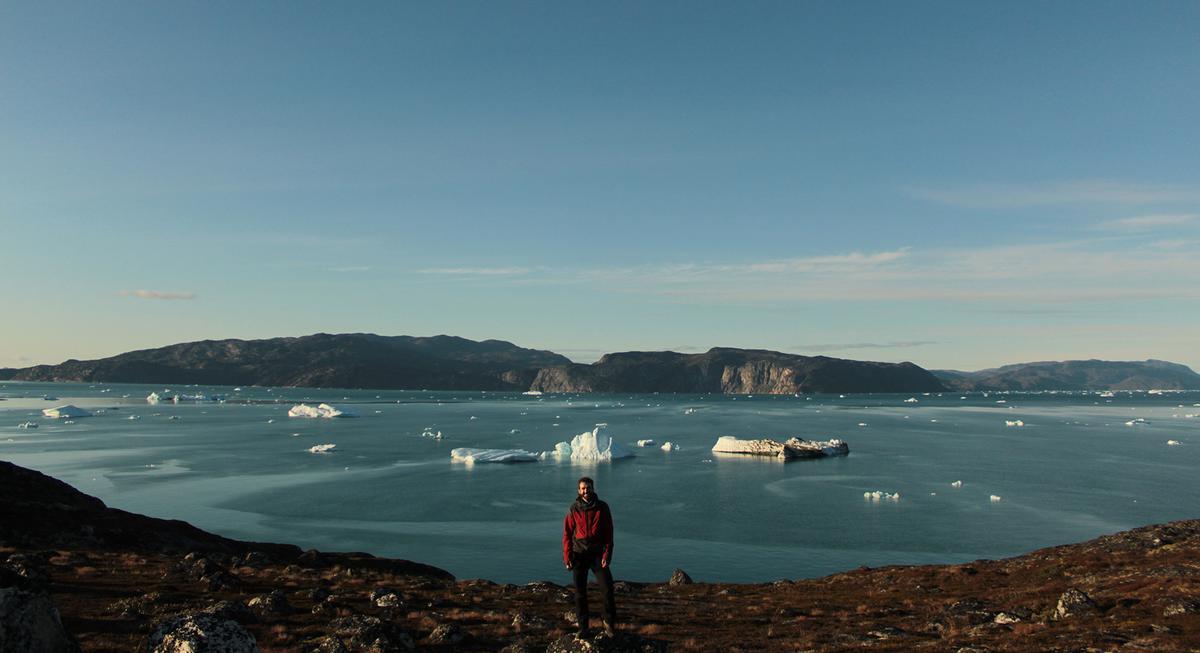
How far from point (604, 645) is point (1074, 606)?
1152 cm

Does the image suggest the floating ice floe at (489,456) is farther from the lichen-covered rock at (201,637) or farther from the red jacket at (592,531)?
the lichen-covered rock at (201,637)

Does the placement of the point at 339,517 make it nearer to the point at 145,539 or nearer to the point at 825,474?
the point at 145,539

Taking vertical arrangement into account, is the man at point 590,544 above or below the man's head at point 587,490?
below

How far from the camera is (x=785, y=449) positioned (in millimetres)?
81375

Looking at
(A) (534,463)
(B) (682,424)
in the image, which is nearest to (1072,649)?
(A) (534,463)

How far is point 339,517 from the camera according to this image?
45906 mm

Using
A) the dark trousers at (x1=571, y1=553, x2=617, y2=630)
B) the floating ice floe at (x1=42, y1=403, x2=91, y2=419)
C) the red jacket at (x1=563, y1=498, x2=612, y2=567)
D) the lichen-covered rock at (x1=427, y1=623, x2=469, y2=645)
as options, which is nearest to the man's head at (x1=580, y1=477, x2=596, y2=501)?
the red jacket at (x1=563, y1=498, x2=612, y2=567)

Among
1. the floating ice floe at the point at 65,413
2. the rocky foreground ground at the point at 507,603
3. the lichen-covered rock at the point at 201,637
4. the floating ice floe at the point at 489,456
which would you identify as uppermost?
the lichen-covered rock at the point at 201,637

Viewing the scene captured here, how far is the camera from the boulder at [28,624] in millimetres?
7555

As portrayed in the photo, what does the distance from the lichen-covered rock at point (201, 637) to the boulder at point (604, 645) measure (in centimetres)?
388

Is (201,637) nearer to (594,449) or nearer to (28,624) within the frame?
(28,624)

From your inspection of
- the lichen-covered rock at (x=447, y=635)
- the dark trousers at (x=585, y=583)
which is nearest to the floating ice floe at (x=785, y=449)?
the lichen-covered rock at (x=447, y=635)

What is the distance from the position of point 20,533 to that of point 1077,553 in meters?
36.1

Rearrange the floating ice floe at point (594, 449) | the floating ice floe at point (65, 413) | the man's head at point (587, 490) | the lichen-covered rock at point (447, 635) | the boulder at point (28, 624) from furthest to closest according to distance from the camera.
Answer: the floating ice floe at point (65, 413), the floating ice floe at point (594, 449), the lichen-covered rock at point (447, 635), the man's head at point (587, 490), the boulder at point (28, 624)
